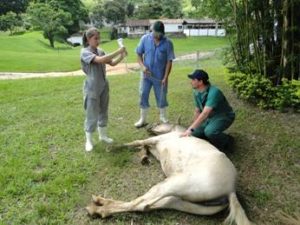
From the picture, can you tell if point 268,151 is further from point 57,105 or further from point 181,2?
point 181,2

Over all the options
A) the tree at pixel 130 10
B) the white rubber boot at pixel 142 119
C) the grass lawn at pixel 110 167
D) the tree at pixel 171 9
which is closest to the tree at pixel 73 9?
the tree at pixel 130 10

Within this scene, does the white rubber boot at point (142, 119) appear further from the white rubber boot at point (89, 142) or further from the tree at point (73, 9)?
the tree at point (73, 9)

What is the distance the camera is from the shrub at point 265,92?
572 cm

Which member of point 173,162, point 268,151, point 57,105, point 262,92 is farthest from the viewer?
point 57,105

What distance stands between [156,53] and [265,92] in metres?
1.90

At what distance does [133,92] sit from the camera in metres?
8.53

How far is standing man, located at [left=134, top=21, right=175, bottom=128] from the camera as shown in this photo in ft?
17.2

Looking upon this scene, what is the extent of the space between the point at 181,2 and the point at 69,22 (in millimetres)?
19495

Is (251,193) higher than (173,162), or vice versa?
(173,162)

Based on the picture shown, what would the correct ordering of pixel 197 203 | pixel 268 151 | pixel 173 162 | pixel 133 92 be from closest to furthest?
1. pixel 197 203
2. pixel 173 162
3. pixel 268 151
4. pixel 133 92

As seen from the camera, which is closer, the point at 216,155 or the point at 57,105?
the point at 216,155

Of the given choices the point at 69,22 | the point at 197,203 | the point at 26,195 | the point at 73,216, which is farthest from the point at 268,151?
the point at 69,22

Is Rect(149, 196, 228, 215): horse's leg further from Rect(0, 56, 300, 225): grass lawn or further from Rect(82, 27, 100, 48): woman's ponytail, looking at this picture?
Rect(82, 27, 100, 48): woman's ponytail

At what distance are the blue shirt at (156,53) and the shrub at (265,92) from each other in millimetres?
1641
